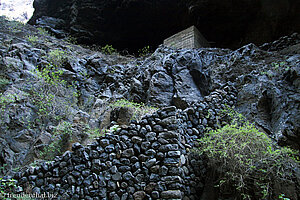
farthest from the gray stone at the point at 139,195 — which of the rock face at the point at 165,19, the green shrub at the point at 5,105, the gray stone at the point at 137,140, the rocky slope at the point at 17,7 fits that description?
the rocky slope at the point at 17,7

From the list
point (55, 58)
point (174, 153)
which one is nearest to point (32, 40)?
point (55, 58)

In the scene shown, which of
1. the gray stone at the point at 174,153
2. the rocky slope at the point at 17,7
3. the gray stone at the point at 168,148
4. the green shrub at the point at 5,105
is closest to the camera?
the gray stone at the point at 174,153

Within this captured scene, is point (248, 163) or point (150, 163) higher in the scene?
point (150, 163)

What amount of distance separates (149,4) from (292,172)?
1327cm

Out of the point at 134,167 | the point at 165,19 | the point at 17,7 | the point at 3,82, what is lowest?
the point at 134,167

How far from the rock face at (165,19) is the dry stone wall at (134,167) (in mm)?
10411

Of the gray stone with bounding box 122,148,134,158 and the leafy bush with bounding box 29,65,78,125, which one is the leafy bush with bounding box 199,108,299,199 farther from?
the leafy bush with bounding box 29,65,78,125

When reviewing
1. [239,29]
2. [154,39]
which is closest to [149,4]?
[154,39]

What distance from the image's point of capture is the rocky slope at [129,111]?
5000mm

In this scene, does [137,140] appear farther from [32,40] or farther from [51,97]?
[32,40]

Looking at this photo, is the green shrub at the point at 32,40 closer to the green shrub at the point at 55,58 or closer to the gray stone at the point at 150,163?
the green shrub at the point at 55,58

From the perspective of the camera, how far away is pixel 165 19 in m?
15.8

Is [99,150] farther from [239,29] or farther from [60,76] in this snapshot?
[239,29]

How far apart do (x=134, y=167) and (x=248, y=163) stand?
A: 2.40 m
